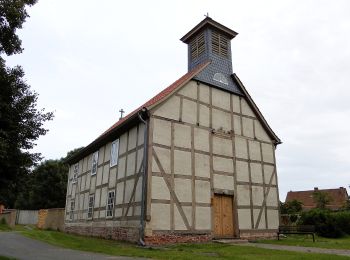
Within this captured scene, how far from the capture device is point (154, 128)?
1614 centimetres

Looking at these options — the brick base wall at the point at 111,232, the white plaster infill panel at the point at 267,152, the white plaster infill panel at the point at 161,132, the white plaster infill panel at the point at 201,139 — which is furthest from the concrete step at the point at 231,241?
the white plaster infill panel at the point at 267,152

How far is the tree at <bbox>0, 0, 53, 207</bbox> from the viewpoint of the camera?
891 centimetres

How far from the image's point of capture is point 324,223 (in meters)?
20.7

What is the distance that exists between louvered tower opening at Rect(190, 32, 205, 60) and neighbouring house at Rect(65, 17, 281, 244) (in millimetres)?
64

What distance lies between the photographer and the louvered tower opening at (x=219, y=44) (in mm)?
20720

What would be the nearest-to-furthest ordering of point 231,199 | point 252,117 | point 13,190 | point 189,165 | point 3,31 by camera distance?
point 3,31 < point 13,190 < point 189,165 < point 231,199 < point 252,117

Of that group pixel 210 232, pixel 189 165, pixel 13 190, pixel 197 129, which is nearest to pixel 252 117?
pixel 197 129

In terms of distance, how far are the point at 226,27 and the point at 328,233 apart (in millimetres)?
13259

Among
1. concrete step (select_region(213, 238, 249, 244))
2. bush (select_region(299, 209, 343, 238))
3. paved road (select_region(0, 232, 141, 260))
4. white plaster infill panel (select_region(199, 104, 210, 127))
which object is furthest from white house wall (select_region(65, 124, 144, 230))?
bush (select_region(299, 209, 343, 238))

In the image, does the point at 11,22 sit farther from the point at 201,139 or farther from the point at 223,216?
the point at 223,216

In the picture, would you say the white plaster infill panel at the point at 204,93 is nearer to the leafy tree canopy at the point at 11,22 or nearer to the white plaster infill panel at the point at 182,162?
the white plaster infill panel at the point at 182,162

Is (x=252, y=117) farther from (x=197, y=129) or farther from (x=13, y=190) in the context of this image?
(x=13, y=190)

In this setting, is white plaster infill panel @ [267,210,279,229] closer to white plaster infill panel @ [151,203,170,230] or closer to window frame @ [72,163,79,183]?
white plaster infill panel @ [151,203,170,230]

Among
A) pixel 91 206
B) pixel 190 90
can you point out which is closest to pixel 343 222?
pixel 190 90
